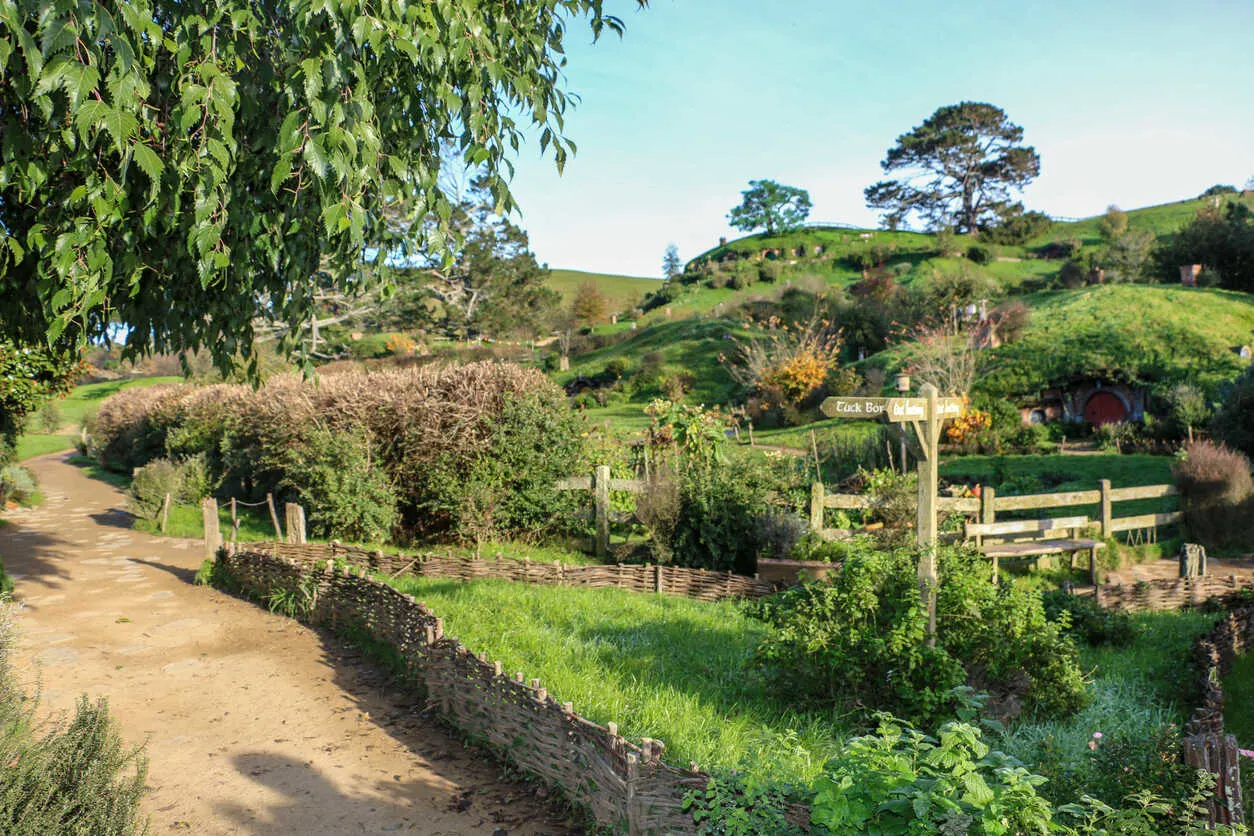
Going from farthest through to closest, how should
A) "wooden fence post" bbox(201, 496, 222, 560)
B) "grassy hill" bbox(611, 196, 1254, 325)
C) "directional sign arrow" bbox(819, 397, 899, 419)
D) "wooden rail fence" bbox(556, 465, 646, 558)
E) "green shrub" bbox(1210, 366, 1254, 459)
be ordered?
"grassy hill" bbox(611, 196, 1254, 325), "green shrub" bbox(1210, 366, 1254, 459), "wooden rail fence" bbox(556, 465, 646, 558), "wooden fence post" bbox(201, 496, 222, 560), "directional sign arrow" bbox(819, 397, 899, 419)

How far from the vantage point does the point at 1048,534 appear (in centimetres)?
1319

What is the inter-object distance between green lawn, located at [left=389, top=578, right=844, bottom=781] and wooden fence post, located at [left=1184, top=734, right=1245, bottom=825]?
1.71 m

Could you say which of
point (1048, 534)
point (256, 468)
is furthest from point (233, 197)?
point (256, 468)

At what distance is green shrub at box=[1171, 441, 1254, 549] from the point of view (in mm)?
13398

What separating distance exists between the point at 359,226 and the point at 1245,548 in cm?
1503

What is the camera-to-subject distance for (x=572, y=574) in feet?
33.8

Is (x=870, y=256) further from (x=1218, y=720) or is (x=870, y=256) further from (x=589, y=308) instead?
(x=1218, y=720)

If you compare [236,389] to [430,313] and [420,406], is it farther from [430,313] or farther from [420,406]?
[430,313]

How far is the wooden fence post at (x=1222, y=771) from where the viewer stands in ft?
11.1

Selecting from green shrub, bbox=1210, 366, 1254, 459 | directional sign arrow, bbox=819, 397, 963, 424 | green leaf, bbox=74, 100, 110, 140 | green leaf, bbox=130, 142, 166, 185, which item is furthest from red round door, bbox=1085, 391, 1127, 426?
green leaf, bbox=74, 100, 110, 140

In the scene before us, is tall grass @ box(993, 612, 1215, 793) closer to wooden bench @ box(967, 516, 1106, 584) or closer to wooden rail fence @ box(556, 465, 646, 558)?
wooden bench @ box(967, 516, 1106, 584)

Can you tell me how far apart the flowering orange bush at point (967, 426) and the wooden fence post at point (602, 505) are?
12.5m

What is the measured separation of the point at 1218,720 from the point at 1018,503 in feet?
24.7

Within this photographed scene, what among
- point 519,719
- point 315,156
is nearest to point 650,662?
point 519,719
